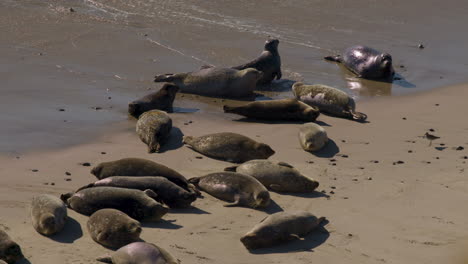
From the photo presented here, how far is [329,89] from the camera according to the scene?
11586 mm

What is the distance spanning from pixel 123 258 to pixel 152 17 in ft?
30.2

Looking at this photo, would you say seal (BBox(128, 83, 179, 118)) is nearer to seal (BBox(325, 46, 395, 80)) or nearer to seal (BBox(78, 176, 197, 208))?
seal (BBox(78, 176, 197, 208))

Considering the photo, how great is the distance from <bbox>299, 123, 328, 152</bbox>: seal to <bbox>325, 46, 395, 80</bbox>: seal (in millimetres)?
3243

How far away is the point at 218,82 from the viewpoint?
469 inches

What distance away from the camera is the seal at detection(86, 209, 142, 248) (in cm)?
705

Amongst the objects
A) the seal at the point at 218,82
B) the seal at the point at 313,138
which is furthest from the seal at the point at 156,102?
the seal at the point at 313,138

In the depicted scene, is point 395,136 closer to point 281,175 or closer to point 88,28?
point 281,175

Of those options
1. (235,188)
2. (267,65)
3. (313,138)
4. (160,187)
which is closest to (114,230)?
(160,187)

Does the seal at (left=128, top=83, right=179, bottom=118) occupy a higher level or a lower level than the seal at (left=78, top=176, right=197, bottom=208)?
lower

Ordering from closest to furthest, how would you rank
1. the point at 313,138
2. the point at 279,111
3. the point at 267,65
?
1. the point at 313,138
2. the point at 279,111
3. the point at 267,65

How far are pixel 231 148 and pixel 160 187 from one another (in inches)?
60.0

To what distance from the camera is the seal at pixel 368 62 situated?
13062 millimetres

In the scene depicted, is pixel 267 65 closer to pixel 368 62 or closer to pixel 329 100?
pixel 329 100

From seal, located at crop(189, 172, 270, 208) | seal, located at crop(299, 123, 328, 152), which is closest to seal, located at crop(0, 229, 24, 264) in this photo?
seal, located at crop(189, 172, 270, 208)
